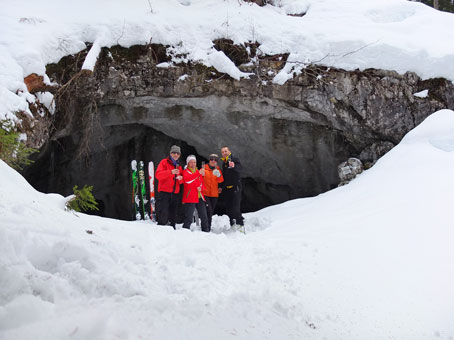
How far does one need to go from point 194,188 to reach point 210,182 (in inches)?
32.4

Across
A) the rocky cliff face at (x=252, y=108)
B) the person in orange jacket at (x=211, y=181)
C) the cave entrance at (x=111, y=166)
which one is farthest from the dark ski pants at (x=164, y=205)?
the cave entrance at (x=111, y=166)

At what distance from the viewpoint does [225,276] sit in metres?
3.80

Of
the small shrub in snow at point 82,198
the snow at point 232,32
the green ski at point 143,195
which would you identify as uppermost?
the snow at point 232,32

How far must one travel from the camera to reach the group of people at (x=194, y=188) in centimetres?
695

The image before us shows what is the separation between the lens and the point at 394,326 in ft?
10.9

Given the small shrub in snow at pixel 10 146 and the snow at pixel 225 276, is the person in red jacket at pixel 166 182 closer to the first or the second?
the snow at pixel 225 276

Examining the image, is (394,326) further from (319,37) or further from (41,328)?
(319,37)

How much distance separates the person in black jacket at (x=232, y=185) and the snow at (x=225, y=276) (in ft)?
6.18

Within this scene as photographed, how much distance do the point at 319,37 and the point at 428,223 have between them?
554 cm

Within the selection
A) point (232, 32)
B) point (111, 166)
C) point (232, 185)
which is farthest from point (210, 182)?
point (111, 166)

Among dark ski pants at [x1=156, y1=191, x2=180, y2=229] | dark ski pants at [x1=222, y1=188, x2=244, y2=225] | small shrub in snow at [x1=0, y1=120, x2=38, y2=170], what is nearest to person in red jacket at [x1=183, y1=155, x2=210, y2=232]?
dark ski pants at [x1=156, y1=191, x2=180, y2=229]

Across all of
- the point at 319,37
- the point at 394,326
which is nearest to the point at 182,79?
the point at 319,37

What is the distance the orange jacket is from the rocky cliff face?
222 centimetres

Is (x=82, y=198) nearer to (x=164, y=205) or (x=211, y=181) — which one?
(x=164, y=205)
